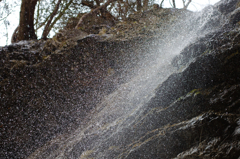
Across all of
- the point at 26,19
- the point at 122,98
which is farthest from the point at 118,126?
the point at 26,19

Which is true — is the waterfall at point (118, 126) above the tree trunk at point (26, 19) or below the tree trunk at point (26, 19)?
below

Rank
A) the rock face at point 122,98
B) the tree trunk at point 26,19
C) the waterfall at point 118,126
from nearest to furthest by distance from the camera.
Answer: the rock face at point 122,98 < the waterfall at point 118,126 < the tree trunk at point 26,19

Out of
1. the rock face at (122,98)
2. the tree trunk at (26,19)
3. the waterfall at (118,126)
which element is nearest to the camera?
the rock face at (122,98)

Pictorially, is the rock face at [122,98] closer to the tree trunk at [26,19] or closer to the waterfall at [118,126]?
the waterfall at [118,126]

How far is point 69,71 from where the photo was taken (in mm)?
5773

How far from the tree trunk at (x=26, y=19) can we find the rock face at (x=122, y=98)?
92 cm

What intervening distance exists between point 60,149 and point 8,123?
2.73 m

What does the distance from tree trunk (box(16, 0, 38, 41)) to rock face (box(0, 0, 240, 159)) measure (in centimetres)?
92

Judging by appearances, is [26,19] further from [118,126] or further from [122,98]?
[118,126]

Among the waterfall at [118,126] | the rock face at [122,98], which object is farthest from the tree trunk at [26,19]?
the waterfall at [118,126]

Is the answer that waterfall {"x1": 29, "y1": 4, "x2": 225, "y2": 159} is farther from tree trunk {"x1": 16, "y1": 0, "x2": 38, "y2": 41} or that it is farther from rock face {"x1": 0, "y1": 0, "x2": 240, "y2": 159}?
tree trunk {"x1": 16, "y1": 0, "x2": 38, "y2": 41}

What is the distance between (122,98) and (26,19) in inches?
215

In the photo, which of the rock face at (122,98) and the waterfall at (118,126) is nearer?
the rock face at (122,98)

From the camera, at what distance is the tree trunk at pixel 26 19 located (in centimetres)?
648
